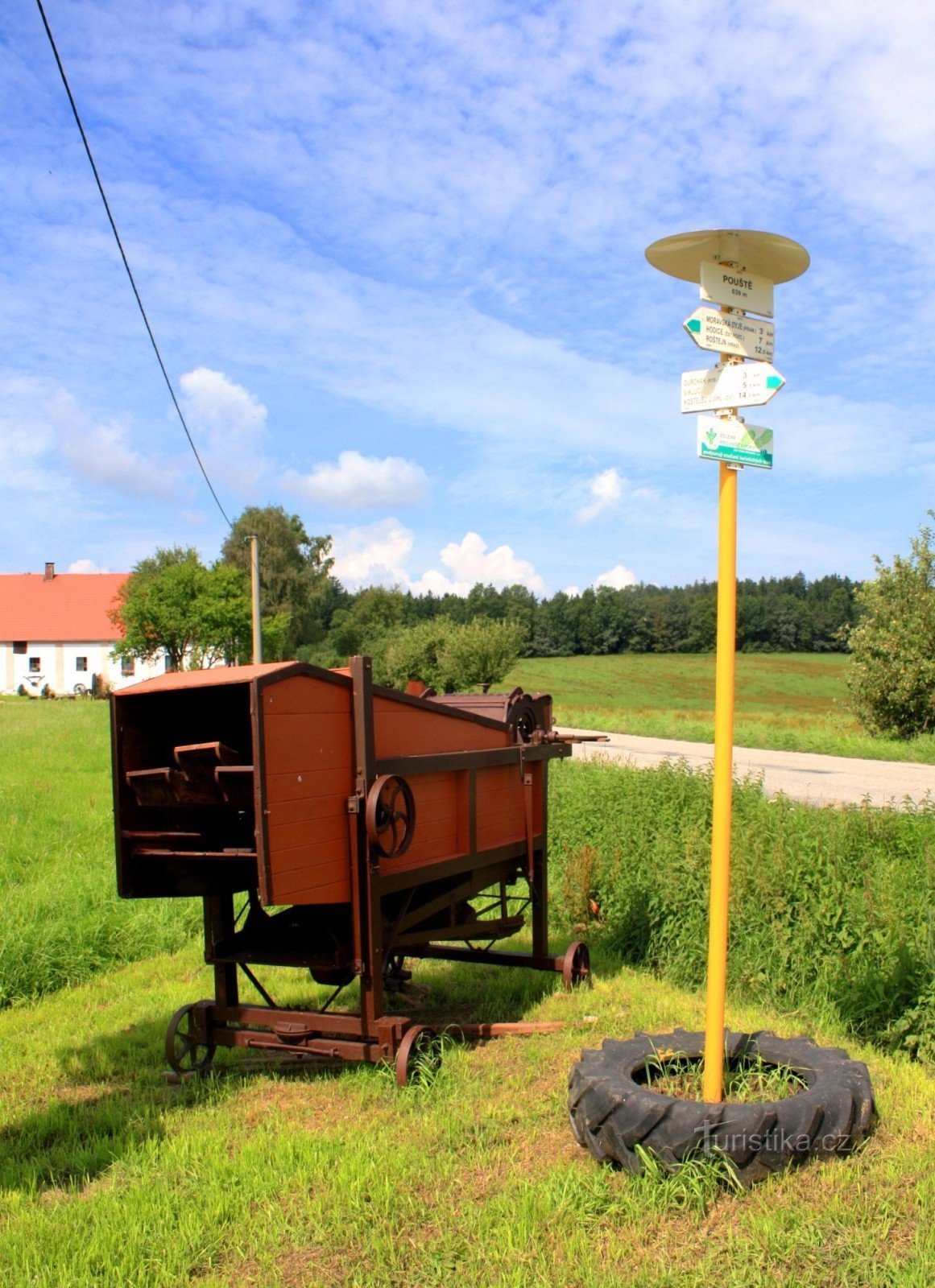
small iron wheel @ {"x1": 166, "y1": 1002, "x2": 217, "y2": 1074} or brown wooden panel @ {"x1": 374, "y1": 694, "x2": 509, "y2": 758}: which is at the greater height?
brown wooden panel @ {"x1": 374, "y1": 694, "x2": 509, "y2": 758}

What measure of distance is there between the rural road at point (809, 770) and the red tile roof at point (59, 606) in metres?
64.2

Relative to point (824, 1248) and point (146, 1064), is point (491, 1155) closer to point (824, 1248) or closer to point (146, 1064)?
point (824, 1248)

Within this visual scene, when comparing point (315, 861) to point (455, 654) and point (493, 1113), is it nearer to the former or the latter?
point (493, 1113)

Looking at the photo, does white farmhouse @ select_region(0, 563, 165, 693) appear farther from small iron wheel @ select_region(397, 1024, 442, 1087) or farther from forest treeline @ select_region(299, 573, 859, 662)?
small iron wheel @ select_region(397, 1024, 442, 1087)

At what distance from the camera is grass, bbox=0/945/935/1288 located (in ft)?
11.0

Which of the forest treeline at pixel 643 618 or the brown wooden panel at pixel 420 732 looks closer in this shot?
the brown wooden panel at pixel 420 732

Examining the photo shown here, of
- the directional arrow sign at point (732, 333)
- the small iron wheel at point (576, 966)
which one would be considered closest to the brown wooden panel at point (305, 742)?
the directional arrow sign at point (732, 333)

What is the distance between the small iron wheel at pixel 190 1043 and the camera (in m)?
5.34

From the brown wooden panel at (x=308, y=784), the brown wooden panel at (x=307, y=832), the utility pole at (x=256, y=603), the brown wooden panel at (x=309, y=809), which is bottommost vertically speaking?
the brown wooden panel at (x=307, y=832)

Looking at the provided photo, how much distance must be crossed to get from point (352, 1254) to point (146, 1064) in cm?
263

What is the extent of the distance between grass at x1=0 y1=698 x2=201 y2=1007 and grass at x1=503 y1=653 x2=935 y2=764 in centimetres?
1707

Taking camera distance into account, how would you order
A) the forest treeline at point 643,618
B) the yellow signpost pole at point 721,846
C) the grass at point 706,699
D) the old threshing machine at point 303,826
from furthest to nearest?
the forest treeline at point 643,618
the grass at point 706,699
the old threshing machine at point 303,826
the yellow signpost pole at point 721,846

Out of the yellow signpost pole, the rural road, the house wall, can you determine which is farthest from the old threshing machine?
the house wall

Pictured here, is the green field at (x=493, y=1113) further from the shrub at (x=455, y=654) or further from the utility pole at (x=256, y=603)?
the shrub at (x=455, y=654)
